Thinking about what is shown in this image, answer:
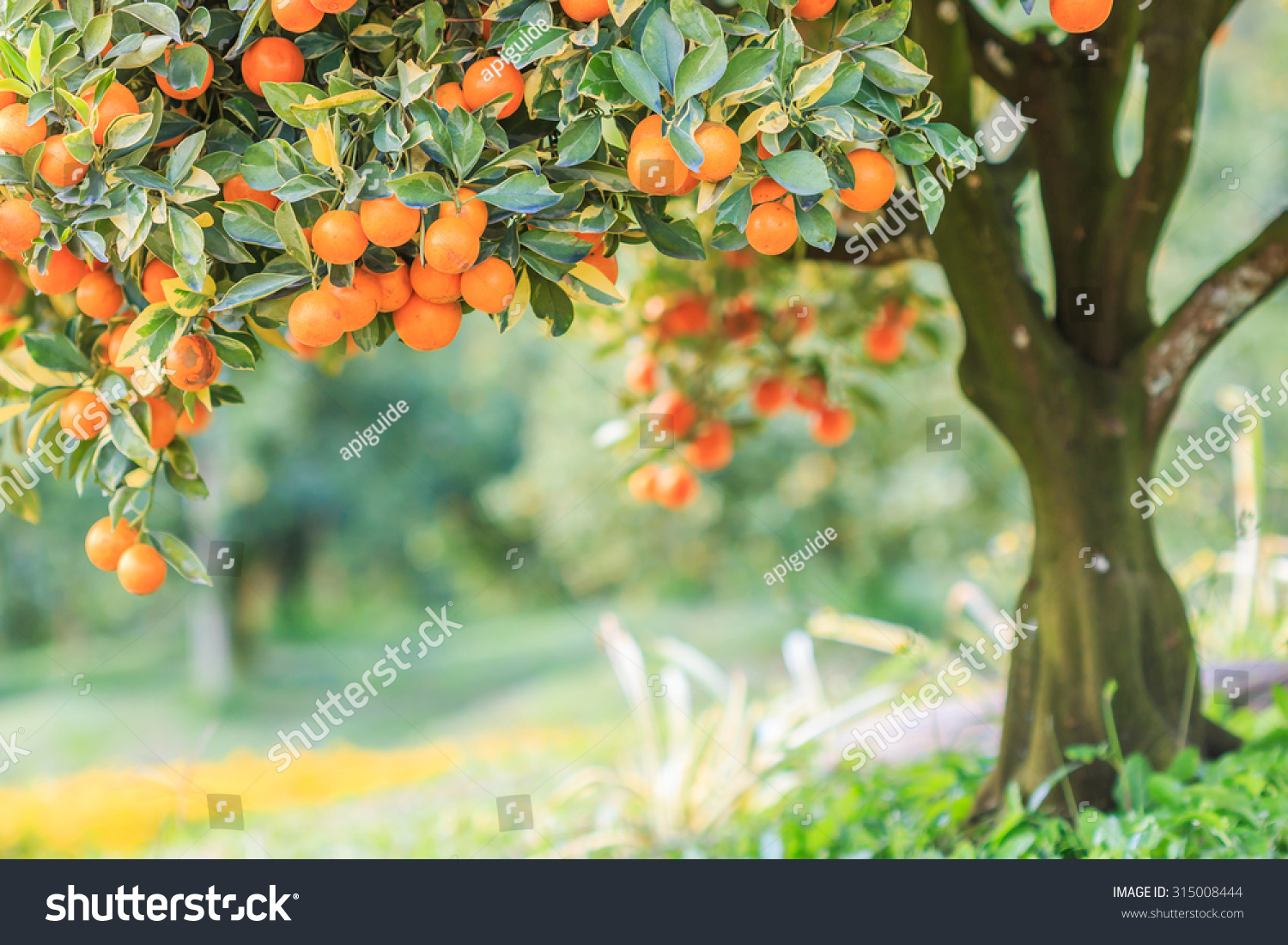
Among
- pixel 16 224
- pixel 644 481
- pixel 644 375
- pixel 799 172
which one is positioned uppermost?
pixel 799 172

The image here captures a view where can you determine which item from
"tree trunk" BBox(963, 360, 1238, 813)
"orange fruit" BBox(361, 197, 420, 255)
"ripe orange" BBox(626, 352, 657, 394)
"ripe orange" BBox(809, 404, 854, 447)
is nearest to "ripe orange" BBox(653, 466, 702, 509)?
"ripe orange" BBox(626, 352, 657, 394)

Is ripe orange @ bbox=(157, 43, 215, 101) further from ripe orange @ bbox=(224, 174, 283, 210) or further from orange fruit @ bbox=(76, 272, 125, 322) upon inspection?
orange fruit @ bbox=(76, 272, 125, 322)

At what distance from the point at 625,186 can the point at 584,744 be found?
266cm

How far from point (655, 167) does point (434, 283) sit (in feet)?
0.68

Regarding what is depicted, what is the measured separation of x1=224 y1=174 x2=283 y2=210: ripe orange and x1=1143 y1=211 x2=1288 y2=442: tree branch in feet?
3.90

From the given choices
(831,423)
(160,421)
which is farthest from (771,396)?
(160,421)

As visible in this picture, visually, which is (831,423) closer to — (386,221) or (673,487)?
(673,487)

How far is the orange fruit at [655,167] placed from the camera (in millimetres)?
722

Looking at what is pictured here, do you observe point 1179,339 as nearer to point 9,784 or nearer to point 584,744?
point 584,744

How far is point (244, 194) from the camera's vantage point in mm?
827

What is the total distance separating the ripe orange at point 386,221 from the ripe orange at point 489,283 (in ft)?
0.20

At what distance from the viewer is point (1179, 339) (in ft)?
4.44

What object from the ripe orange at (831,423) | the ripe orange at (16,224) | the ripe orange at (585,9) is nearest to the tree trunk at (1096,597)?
the ripe orange at (831,423)

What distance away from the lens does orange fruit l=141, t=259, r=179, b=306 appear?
2.80 ft
